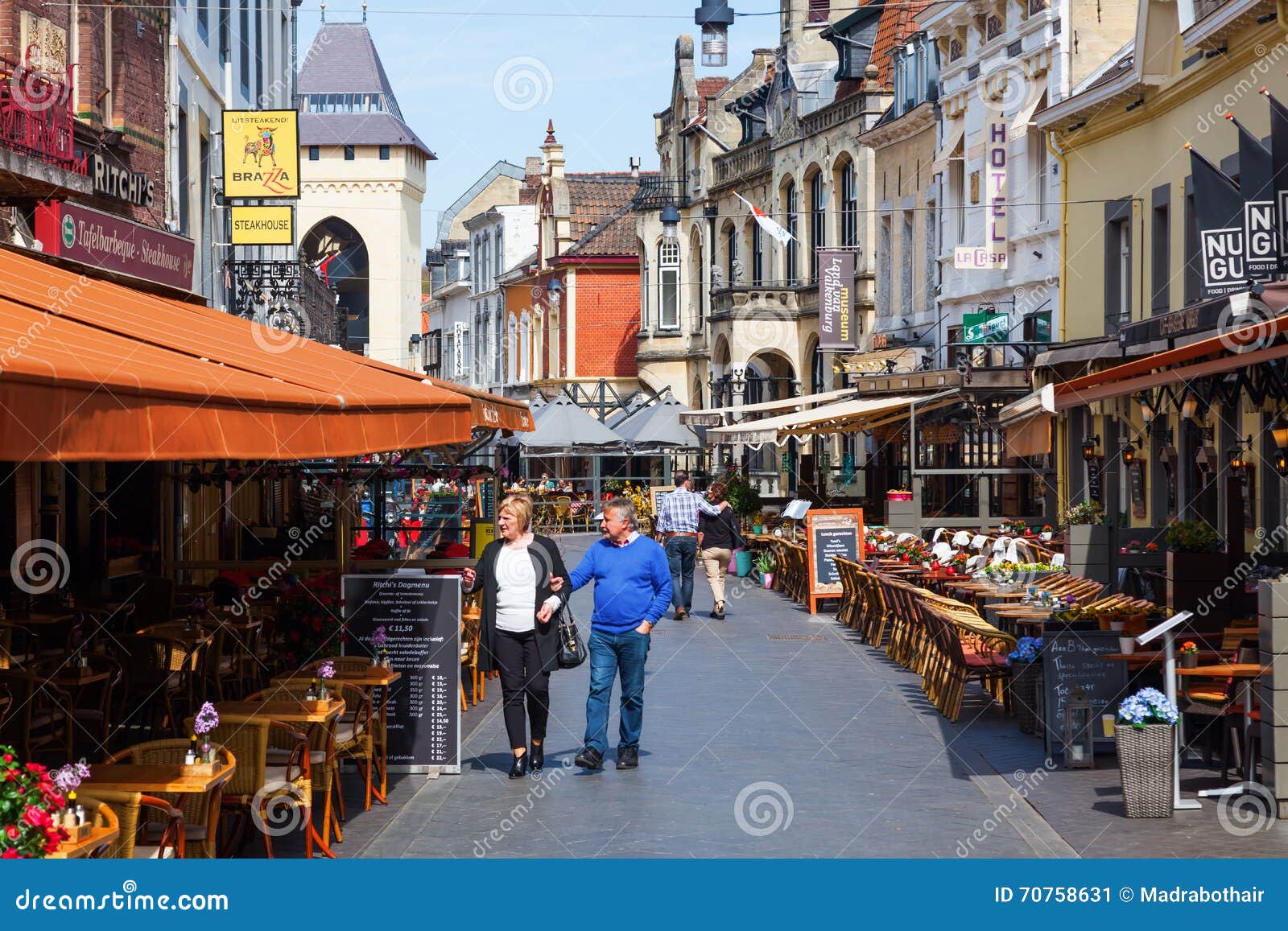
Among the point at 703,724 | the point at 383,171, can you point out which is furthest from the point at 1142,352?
the point at 383,171

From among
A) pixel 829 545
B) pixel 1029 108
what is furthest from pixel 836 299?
pixel 829 545

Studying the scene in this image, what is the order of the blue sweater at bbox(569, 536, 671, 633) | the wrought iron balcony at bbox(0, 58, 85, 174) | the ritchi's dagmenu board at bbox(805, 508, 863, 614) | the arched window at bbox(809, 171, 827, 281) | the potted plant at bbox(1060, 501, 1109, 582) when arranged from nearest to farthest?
1. the blue sweater at bbox(569, 536, 671, 633)
2. the wrought iron balcony at bbox(0, 58, 85, 174)
3. the potted plant at bbox(1060, 501, 1109, 582)
4. the ritchi's dagmenu board at bbox(805, 508, 863, 614)
5. the arched window at bbox(809, 171, 827, 281)

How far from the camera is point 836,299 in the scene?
40406 mm

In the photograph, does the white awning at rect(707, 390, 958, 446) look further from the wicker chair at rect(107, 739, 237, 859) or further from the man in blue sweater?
the wicker chair at rect(107, 739, 237, 859)

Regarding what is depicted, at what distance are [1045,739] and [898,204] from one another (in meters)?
28.0

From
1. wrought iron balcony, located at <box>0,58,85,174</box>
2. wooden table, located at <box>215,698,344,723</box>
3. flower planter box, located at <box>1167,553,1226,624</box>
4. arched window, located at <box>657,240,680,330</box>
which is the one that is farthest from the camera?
arched window, located at <box>657,240,680,330</box>

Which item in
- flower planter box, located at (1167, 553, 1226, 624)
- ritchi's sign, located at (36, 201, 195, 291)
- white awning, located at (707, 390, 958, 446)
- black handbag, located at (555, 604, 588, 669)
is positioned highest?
ritchi's sign, located at (36, 201, 195, 291)

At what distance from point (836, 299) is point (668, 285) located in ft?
60.9

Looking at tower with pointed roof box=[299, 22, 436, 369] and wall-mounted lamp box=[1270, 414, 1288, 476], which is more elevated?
tower with pointed roof box=[299, 22, 436, 369]

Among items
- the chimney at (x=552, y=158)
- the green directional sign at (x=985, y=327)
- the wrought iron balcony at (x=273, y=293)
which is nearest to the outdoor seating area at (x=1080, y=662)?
the green directional sign at (x=985, y=327)

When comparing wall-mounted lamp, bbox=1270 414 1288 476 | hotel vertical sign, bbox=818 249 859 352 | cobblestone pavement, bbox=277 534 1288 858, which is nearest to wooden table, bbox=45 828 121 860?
cobblestone pavement, bbox=277 534 1288 858

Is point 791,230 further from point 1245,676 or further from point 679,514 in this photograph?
point 1245,676

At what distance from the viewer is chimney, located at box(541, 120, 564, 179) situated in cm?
7269

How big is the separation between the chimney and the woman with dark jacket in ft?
205
